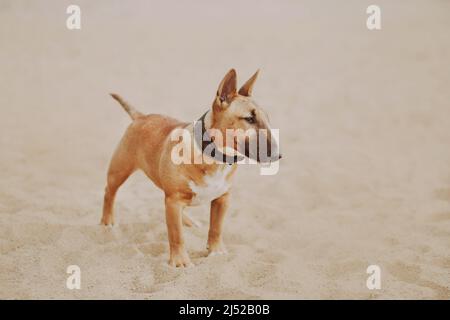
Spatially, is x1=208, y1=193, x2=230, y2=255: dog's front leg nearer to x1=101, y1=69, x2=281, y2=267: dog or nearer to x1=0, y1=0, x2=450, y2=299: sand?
x1=101, y1=69, x2=281, y2=267: dog

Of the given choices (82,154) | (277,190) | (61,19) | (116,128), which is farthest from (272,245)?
(61,19)

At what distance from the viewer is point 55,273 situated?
317 cm

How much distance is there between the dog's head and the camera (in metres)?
2.85

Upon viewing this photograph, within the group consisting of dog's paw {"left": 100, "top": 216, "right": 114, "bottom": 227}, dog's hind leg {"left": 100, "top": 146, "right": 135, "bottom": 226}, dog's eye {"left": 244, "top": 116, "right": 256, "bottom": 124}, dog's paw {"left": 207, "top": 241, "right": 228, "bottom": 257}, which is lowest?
dog's paw {"left": 207, "top": 241, "right": 228, "bottom": 257}

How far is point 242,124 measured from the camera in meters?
2.90

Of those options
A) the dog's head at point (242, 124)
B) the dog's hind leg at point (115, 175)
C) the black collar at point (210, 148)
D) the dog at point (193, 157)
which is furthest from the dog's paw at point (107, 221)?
the dog's head at point (242, 124)

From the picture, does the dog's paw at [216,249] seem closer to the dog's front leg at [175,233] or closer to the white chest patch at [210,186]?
the dog's front leg at [175,233]

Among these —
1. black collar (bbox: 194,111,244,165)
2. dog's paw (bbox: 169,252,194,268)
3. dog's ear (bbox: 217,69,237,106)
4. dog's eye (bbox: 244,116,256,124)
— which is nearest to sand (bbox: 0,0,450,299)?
dog's paw (bbox: 169,252,194,268)

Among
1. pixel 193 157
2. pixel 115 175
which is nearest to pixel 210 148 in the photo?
pixel 193 157

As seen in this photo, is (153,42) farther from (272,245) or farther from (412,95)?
(272,245)

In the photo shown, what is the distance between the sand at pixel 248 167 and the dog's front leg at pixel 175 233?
0.33ft

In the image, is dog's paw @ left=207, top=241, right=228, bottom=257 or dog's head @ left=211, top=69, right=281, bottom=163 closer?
dog's head @ left=211, top=69, right=281, bottom=163

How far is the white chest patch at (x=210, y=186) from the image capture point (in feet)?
10.2

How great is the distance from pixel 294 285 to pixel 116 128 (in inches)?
171
